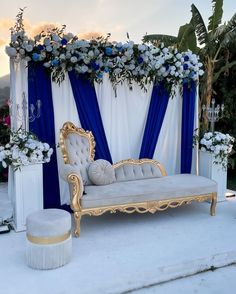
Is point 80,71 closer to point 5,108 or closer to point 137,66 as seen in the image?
point 137,66

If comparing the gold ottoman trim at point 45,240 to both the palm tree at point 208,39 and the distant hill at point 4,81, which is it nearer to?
the distant hill at point 4,81

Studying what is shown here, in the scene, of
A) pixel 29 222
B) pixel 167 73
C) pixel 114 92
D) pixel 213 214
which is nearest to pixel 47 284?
pixel 29 222

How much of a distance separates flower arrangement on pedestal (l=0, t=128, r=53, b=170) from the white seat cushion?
0.78 m

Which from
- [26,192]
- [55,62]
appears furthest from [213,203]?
[55,62]

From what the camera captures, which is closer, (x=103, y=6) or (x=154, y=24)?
(x=103, y=6)

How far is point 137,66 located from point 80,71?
37.0 inches

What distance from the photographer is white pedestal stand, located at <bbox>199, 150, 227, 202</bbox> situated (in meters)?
5.40

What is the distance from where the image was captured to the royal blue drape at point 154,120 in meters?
5.44

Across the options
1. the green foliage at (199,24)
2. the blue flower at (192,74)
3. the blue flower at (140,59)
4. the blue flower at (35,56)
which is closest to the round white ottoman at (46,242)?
the blue flower at (35,56)

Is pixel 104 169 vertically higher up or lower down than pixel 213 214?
higher up

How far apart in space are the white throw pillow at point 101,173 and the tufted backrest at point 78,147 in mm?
162

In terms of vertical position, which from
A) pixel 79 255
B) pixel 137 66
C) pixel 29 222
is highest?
pixel 137 66

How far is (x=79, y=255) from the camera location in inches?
137

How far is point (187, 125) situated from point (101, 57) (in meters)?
1.99
